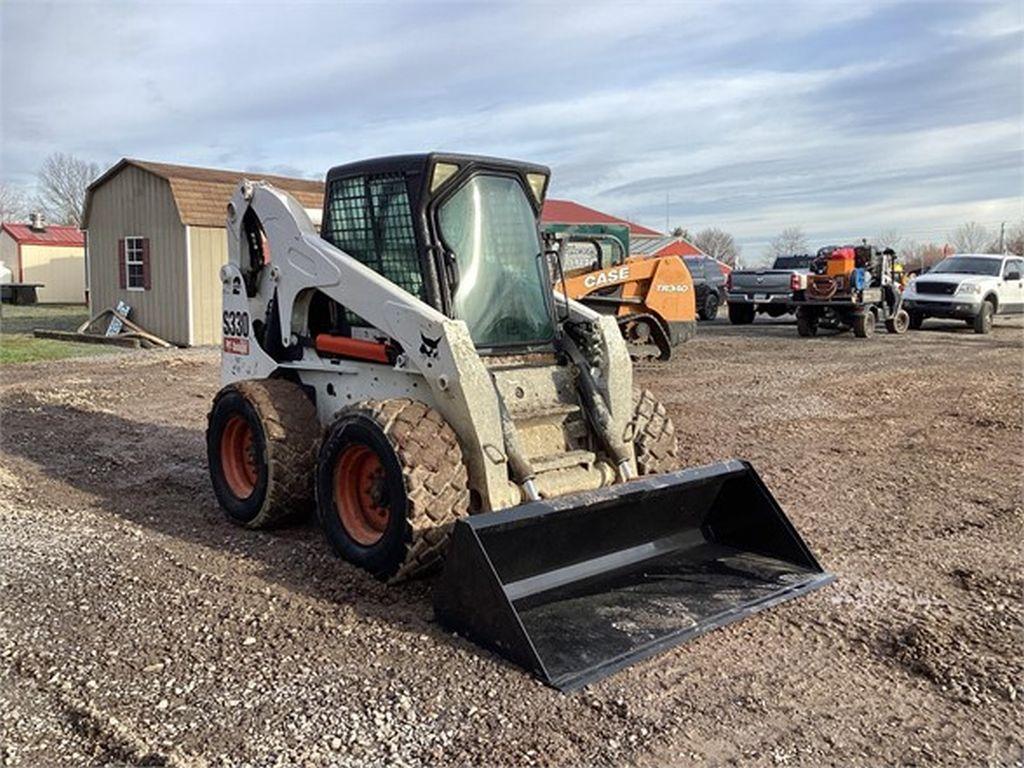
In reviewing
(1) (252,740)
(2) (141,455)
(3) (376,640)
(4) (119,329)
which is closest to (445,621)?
(3) (376,640)

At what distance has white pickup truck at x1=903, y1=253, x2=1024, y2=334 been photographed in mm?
20953

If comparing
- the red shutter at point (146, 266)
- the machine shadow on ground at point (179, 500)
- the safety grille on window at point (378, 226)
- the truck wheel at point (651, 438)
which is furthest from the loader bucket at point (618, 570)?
the red shutter at point (146, 266)

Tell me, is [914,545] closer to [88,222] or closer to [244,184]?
[244,184]

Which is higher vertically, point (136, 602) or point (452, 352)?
point (452, 352)

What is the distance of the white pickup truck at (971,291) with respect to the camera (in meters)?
21.0

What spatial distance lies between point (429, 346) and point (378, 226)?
113 centimetres

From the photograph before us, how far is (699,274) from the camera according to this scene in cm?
2536

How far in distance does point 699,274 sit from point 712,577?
2141 centimetres

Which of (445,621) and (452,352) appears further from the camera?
(452,352)

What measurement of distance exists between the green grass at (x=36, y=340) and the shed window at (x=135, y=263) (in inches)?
63.6

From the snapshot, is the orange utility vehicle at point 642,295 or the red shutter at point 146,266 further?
the red shutter at point 146,266

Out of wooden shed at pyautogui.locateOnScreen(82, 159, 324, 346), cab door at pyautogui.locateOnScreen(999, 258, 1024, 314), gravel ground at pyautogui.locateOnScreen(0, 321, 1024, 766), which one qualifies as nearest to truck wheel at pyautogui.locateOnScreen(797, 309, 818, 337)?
cab door at pyautogui.locateOnScreen(999, 258, 1024, 314)

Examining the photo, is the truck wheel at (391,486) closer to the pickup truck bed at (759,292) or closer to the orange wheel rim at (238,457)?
the orange wheel rim at (238,457)

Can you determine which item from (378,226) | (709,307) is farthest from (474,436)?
(709,307)
